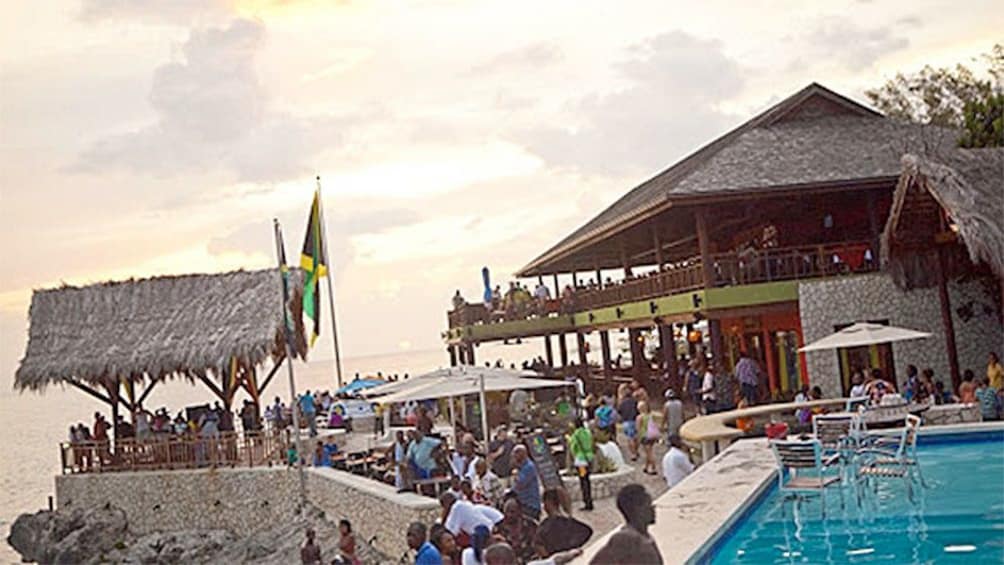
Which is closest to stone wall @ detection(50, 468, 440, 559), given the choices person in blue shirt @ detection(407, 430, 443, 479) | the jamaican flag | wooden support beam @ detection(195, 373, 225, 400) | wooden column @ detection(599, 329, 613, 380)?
wooden support beam @ detection(195, 373, 225, 400)

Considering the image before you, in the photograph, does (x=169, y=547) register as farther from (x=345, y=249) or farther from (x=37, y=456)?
(x=37, y=456)

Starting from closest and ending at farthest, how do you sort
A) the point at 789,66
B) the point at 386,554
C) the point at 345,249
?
the point at 386,554 < the point at 789,66 < the point at 345,249

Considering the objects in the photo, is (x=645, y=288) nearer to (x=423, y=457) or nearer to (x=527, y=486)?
(x=423, y=457)

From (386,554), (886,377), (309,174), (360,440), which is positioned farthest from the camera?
(309,174)

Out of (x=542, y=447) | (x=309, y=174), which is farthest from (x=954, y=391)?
(x=309, y=174)

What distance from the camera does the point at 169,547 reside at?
21984 millimetres

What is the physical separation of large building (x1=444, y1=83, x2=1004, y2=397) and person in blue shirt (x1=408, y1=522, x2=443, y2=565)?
30.4 feet

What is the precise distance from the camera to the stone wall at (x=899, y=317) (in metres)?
18.5

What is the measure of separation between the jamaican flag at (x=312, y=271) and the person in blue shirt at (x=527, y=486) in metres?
11.7

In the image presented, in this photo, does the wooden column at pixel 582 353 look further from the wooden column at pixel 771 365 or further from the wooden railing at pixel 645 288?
the wooden column at pixel 771 365

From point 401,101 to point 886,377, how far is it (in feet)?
38.2

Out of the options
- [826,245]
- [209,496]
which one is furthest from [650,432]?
[209,496]

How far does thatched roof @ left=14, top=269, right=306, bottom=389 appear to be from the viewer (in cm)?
2359

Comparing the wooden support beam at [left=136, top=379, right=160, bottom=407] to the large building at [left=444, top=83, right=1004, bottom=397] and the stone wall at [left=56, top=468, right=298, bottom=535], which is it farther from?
the large building at [left=444, top=83, right=1004, bottom=397]
